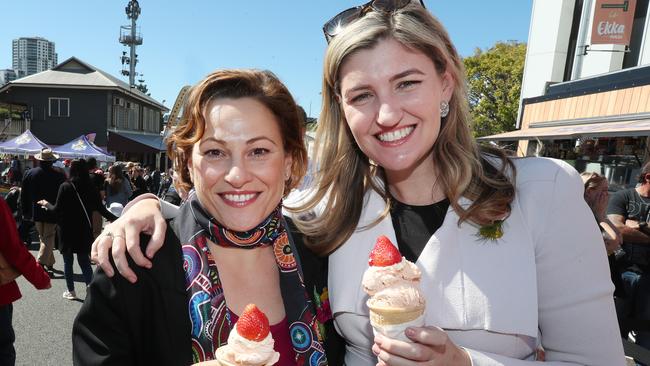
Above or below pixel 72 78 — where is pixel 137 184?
below

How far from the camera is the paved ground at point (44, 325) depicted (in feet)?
14.6

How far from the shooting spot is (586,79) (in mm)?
11922

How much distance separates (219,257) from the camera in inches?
81.4

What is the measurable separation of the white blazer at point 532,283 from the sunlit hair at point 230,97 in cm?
88

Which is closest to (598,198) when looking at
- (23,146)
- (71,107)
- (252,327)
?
(252,327)

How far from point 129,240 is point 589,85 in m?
13.1

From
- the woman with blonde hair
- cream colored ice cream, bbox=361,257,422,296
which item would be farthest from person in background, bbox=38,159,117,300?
cream colored ice cream, bbox=361,257,422,296

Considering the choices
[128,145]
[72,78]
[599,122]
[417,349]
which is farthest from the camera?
[72,78]

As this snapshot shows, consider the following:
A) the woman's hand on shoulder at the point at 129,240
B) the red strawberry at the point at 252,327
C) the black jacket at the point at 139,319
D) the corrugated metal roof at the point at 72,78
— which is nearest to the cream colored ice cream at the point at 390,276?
the red strawberry at the point at 252,327

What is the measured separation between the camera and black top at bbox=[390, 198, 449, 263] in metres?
1.96

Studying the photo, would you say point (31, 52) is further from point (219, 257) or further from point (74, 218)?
point (219, 257)

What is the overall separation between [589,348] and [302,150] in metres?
→ 1.52

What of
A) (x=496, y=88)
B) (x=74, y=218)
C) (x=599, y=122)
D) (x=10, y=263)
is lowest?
(x=74, y=218)

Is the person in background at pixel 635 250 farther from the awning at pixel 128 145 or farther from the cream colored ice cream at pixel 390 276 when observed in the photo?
the awning at pixel 128 145
